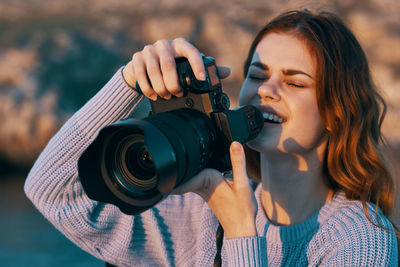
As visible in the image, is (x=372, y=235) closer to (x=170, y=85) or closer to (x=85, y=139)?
(x=170, y=85)

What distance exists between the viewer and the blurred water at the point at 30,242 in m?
2.50

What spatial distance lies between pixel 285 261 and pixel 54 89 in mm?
2973

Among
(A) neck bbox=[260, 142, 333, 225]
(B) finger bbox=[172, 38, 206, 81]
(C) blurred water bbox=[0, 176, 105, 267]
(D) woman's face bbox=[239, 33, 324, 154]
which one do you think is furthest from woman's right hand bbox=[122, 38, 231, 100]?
(C) blurred water bbox=[0, 176, 105, 267]

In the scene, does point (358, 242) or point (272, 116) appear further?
point (272, 116)

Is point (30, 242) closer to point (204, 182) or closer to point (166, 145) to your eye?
point (204, 182)

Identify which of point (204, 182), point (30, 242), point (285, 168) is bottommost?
point (30, 242)

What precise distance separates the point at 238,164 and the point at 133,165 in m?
0.19

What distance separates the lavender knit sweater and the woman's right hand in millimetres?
86

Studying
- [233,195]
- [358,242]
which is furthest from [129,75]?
[358,242]

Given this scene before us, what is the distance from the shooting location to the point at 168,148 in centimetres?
66

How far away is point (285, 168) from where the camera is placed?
1094mm

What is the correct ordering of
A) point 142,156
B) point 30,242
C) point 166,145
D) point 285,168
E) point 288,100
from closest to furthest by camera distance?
point 166,145, point 142,156, point 288,100, point 285,168, point 30,242

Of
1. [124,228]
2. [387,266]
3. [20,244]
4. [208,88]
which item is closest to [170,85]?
[208,88]

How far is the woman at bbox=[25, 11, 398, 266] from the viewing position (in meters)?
0.93
